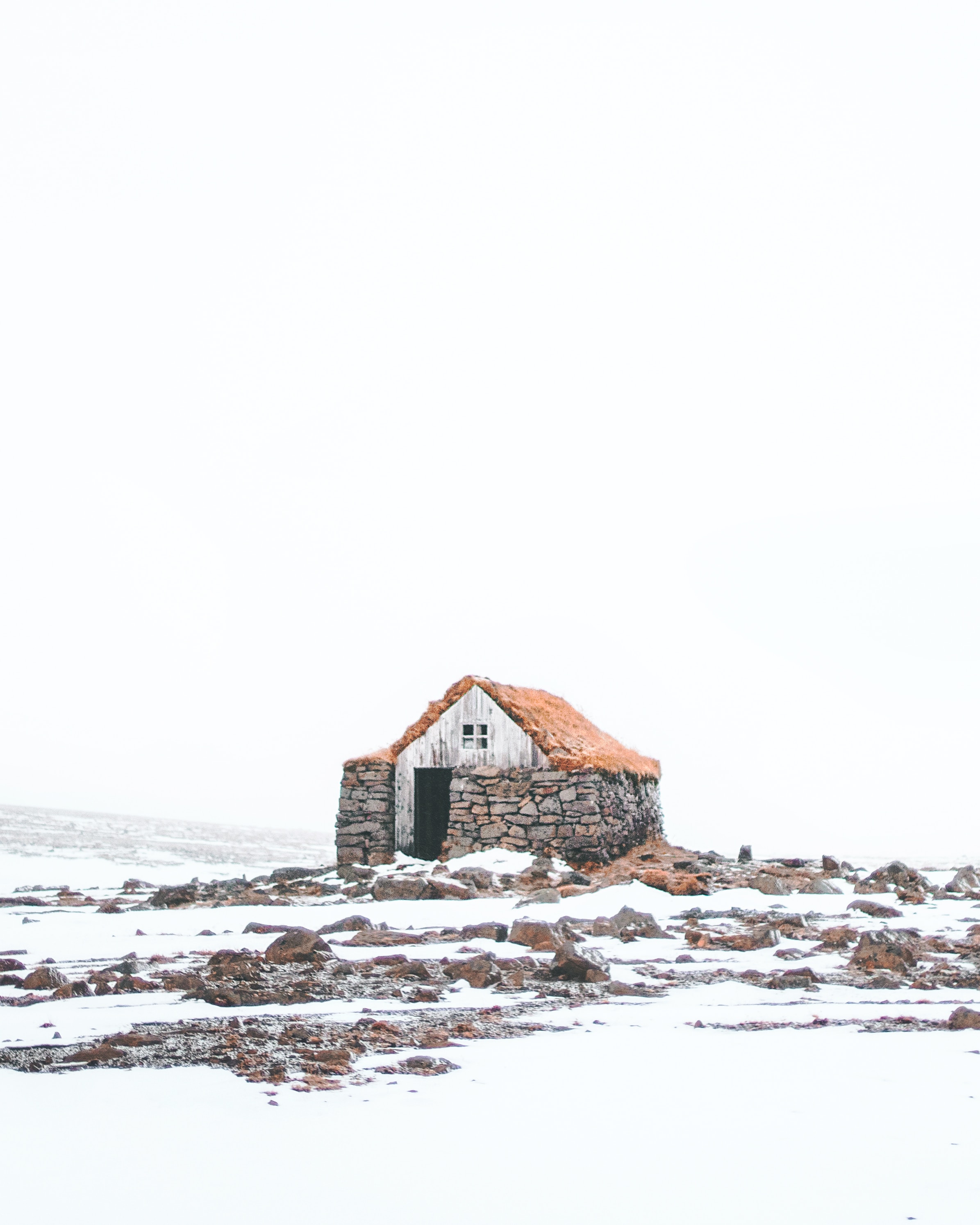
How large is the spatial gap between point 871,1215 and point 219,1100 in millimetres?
2869

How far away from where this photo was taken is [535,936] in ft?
33.9

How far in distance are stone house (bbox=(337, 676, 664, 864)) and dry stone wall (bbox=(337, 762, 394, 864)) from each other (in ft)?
0.07

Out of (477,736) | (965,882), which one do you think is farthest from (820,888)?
(477,736)

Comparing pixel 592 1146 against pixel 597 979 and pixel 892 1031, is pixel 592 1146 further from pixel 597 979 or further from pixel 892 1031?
pixel 597 979

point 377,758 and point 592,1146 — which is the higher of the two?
point 377,758

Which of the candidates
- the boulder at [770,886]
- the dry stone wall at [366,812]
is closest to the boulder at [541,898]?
the boulder at [770,886]

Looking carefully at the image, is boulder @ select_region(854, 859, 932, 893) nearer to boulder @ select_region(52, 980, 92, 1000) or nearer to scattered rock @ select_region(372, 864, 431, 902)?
scattered rock @ select_region(372, 864, 431, 902)

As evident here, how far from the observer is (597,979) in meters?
8.25

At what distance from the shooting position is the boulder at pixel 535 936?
397 inches

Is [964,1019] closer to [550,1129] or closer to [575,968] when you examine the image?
[575,968]

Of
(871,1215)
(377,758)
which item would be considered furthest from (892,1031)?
(377,758)

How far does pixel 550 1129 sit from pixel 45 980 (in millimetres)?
5043

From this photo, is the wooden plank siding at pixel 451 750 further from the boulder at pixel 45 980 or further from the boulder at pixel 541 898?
the boulder at pixel 45 980

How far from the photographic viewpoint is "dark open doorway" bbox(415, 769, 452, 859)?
24.7m
